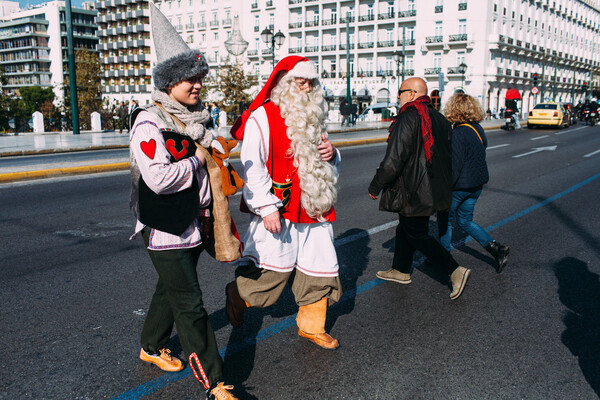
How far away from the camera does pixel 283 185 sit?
3.06 meters

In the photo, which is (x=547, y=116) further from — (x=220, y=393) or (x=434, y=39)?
(x=220, y=393)

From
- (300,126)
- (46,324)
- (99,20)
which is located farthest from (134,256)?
(99,20)

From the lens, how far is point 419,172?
3945mm

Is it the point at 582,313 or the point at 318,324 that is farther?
the point at 582,313

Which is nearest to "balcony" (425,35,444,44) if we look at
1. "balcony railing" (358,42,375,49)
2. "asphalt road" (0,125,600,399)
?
"balcony railing" (358,42,375,49)

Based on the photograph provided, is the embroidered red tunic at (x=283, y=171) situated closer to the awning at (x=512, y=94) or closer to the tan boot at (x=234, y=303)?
the tan boot at (x=234, y=303)

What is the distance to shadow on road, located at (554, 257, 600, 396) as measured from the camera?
10.3 ft

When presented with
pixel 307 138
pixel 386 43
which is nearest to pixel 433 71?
pixel 386 43

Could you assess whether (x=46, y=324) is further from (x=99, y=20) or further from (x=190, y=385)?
(x=99, y=20)

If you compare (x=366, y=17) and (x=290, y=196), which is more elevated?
(x=366, y=17)

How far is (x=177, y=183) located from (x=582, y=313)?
10.7 feet

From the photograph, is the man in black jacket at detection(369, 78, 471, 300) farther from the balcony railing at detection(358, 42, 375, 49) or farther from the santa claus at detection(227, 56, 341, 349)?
the balcony railing at detection(358, 42, 375, 49)

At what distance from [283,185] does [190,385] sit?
1250 millimetres

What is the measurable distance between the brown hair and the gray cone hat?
9.16 feet
